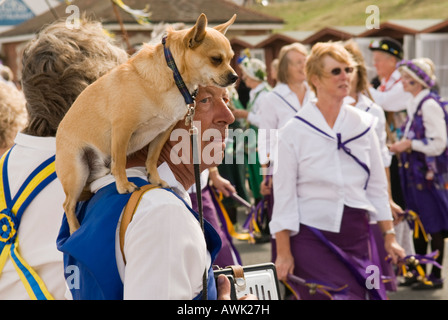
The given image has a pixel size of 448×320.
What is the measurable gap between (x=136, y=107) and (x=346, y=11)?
2253 cm

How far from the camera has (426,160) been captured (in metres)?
5.93

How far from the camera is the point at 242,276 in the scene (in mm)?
1906

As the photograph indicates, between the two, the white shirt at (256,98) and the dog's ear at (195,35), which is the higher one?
the dog's ear at (195,35)

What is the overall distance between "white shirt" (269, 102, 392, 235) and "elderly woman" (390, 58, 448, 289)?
2.17 m

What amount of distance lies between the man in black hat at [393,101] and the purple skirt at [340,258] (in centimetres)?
236

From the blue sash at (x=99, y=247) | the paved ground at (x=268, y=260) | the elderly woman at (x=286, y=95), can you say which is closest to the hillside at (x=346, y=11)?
the paved ground at (x=268, y=260)

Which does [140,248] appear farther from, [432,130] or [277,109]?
[432,130]

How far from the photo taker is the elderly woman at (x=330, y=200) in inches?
146

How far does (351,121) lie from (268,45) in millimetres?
12867

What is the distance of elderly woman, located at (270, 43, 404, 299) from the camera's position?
3.71 m

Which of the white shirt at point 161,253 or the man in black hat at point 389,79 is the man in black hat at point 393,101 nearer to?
the man in black hat at point 389,79

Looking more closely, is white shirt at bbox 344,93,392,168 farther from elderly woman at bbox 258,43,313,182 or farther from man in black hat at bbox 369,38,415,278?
man in black hat at bbox 369,38,415,278

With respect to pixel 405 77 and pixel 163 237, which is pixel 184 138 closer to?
pixel 163 237

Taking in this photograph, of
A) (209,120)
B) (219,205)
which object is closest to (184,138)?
(209,120)
